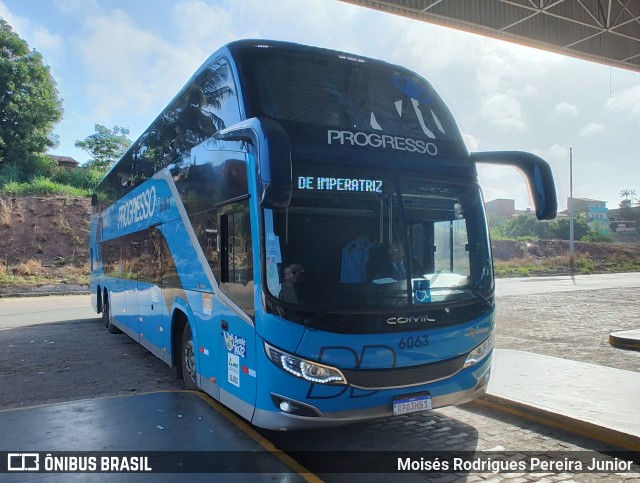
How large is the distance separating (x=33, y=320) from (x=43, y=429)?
1225cm

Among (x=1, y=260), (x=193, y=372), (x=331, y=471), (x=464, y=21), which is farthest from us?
(x=1, y=260)

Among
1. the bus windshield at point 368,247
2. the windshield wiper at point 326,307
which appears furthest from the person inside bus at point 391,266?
the windshield wiper at point 326,307

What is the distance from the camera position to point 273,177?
11.6 feet

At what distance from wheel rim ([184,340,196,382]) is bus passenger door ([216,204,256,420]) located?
1.28m

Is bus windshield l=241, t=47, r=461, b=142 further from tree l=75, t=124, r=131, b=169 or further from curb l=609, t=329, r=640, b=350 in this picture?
tree l=75, t=124, r=131, b=169

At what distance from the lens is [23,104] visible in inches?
1411

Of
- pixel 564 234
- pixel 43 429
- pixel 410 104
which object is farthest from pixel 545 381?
pixel 564 234

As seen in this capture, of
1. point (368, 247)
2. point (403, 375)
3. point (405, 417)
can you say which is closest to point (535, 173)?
point (368, 247)

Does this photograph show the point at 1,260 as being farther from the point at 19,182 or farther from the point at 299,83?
the point at 299,83

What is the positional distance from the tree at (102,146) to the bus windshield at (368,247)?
47.1m

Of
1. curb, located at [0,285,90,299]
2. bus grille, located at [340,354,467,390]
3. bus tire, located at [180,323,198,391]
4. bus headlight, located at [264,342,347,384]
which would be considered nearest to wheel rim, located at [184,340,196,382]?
bus tire, located at [180,323,198,391]

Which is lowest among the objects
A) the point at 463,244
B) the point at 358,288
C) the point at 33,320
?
the point at 33,320

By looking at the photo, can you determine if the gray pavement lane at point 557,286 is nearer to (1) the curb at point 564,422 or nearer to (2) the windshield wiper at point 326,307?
(1) the curb at point 564,422

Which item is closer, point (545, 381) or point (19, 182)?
point (545, 381)
